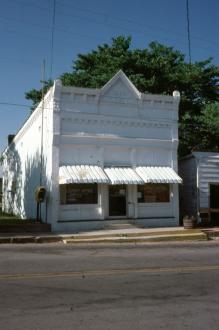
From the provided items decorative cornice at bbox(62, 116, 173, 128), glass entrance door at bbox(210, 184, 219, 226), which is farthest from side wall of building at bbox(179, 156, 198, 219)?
decorative cornice at bbox(62, 116, 173, 128)

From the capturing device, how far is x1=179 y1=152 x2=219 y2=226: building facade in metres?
22.0

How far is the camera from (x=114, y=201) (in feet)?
68.5

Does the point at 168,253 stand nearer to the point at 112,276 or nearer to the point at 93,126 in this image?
the point at 112,276

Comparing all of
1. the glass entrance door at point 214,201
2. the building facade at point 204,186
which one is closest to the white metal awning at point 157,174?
the building facade at point 204,186

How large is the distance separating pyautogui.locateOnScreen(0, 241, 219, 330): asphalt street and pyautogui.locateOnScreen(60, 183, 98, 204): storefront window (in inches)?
242

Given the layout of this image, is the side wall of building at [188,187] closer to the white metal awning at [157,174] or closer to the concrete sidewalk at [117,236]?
the white metal awning at [157,174]

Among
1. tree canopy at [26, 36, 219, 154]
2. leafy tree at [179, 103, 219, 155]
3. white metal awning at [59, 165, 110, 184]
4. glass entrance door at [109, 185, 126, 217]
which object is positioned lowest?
glass entrance door at [109, 185, 126, 217]

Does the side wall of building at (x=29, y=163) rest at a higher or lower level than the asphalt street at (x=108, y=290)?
higher

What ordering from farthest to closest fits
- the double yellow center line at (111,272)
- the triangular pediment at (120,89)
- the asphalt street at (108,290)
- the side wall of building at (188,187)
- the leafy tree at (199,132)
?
the leafy tree at (199,132) < the side wall of building at (188,187) < the triangular pediment at (120,89) < the double yellow center line at (111,272) < the asphalt street at (108,290)

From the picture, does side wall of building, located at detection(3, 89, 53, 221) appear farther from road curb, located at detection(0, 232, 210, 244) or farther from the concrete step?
Answer: road curb, located at detection(0, 232, 210, 244)

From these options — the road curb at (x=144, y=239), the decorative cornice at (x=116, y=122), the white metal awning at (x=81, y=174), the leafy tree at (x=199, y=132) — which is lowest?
the road curb at (x=144, y=239)

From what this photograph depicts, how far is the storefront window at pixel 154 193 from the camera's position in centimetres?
2131

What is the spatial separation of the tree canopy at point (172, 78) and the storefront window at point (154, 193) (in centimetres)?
928

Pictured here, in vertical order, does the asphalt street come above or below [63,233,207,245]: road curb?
below
